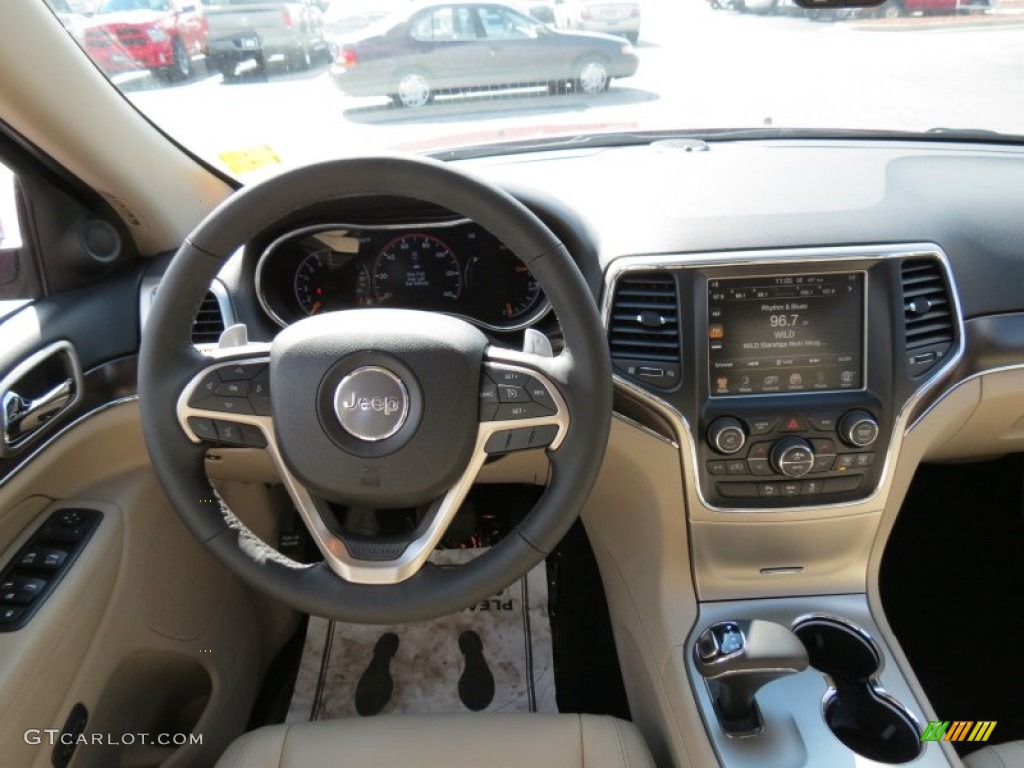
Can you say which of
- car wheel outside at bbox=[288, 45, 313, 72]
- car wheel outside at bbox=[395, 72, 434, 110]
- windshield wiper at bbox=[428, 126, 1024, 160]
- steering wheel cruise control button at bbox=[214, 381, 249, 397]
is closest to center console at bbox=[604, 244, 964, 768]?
windshield wiper at bbox=[428, 126, 1024, 160]

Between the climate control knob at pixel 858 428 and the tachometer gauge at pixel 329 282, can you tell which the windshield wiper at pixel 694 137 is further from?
the climate control knob at pixel 858 428

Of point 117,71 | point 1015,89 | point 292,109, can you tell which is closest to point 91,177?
point 117,71

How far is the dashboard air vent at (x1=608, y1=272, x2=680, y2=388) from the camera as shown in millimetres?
1560

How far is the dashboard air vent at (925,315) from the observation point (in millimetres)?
1597

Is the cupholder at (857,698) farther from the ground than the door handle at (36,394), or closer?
closer

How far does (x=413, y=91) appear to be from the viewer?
82.6 inches

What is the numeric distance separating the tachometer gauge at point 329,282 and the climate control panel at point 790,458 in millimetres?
736

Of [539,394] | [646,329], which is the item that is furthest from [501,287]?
[539,394]

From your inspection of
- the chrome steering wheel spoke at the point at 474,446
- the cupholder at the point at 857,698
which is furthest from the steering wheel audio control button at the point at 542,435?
the cupholder at the point at 857,698

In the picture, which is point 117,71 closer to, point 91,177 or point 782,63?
point 91,177

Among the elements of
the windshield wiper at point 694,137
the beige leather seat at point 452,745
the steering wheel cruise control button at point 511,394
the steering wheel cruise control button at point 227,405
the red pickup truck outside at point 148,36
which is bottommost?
the beige leather seat at point 452,745

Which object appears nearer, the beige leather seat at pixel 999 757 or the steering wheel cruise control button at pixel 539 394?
the steering wheel cruise control button at pixel 539 394

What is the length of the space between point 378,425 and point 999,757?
1.13 metres

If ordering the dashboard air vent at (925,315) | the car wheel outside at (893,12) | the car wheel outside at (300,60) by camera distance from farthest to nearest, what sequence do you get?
the car wheel outside at (893,12), the car wheel outside at (300,60), the dashboard air vent at (925,315)
